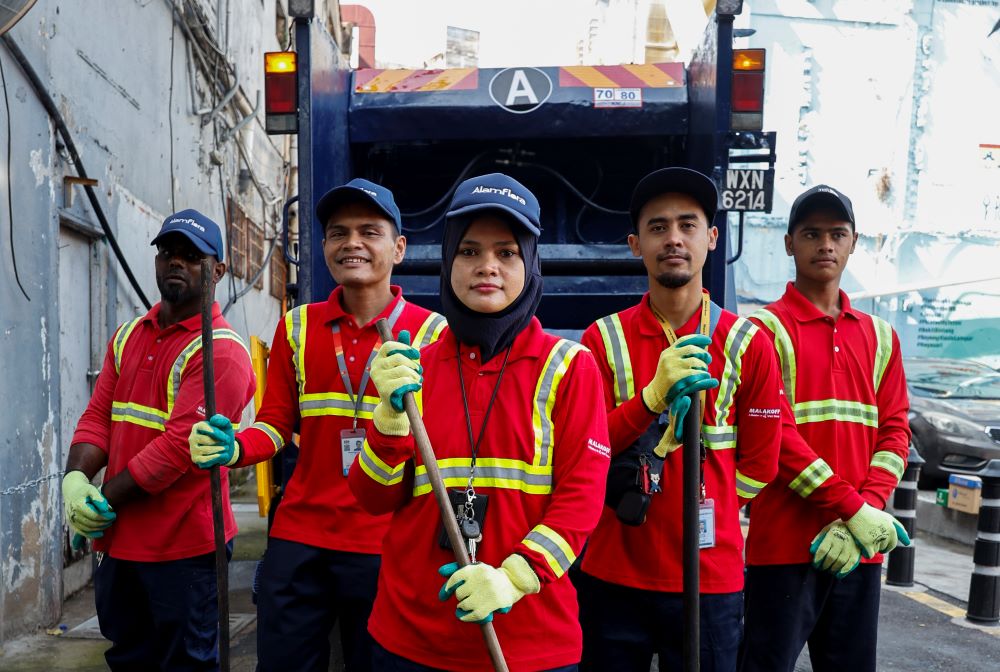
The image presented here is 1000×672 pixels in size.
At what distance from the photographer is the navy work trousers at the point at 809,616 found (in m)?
2.95

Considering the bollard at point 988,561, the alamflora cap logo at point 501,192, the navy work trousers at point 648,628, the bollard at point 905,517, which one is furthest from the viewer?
the bollard at point 905,517

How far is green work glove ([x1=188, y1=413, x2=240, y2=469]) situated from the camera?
2635mm

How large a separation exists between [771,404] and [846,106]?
1582 cm

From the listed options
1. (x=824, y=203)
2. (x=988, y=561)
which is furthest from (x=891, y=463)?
(x=988, y=561)

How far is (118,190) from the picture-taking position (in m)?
6.06

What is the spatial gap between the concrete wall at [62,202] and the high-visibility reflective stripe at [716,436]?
3.36m

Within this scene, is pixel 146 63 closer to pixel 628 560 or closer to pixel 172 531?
pixel 172 531

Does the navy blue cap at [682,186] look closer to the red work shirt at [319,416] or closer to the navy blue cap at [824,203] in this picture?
the navy blue cap at [824,203]

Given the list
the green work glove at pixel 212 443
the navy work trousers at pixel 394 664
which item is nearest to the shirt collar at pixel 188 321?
the green work glove at pixel 212 443

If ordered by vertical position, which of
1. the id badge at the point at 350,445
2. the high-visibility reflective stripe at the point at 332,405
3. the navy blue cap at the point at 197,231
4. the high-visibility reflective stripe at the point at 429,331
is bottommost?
the id badge at the point at 350,445

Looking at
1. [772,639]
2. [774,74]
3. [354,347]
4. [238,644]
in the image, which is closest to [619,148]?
[354,347]

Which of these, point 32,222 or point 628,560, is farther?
point 32,222

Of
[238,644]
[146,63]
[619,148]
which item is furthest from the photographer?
[146,63]

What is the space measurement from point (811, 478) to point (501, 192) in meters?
1.40
